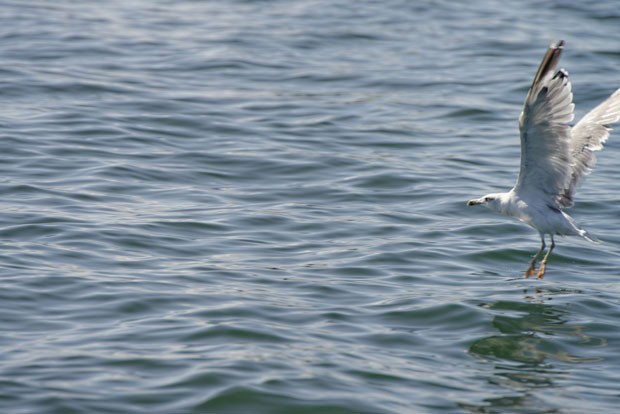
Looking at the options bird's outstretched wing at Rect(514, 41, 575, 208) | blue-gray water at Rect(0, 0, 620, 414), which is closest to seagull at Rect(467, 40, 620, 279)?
bird's outstretched wing at Rect(514, 41, 575, 208)

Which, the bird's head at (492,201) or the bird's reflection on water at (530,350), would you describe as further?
the bird's head at (492,201)

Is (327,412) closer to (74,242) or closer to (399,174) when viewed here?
(74,242)

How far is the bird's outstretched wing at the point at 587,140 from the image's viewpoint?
10570mm

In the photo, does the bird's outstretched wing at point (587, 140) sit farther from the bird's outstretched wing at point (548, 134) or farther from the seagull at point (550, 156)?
the bird's outstretched wing at point (548, 134)

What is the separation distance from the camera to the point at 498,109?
1639 cm

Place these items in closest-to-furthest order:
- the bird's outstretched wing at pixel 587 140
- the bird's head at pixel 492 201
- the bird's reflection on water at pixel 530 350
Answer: the bird's reflection on water at pixel 530 350, the bird's head at pixel 492 201, the bird's outstretched wing at pixel 587 140

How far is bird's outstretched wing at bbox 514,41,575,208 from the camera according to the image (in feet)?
30.0

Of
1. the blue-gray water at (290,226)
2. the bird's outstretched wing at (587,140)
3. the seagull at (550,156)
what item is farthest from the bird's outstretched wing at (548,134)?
the blue-gray water at (290,226)

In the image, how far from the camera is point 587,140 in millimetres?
10617

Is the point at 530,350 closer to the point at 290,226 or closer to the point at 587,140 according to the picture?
the point at 587,140

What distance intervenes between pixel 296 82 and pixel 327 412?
10777 mm

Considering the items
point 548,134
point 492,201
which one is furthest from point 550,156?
point 492,201

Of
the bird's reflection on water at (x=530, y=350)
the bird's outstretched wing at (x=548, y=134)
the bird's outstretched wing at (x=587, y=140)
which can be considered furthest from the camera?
the bird's outstretched wing at (x=587, y=140)

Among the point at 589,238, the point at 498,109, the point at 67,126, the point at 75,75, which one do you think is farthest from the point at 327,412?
the point at 75,75
